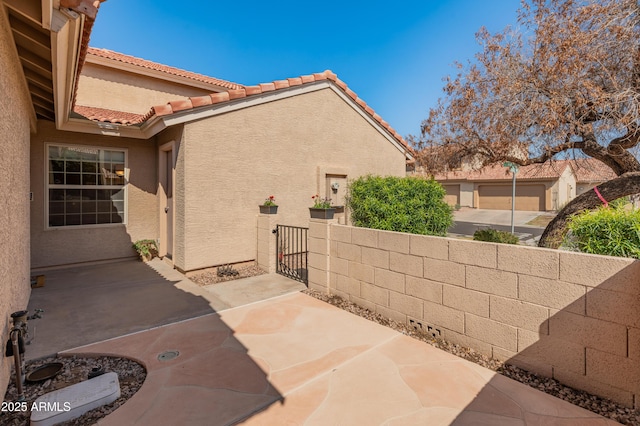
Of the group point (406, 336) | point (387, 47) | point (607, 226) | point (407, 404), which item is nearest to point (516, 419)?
point (407, 404)

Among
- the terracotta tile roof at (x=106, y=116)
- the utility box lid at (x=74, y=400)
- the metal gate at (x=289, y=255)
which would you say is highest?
the terracotta tile roof at (x=106, y=116)

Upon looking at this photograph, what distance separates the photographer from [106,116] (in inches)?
333

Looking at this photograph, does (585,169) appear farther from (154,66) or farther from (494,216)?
(494,216)

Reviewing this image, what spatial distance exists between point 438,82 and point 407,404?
877 centimetres

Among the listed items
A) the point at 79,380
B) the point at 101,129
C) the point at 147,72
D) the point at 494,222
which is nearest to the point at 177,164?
the point at 101,129

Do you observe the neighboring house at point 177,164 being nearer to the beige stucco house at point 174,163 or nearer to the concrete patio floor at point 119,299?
the beige stucco house at point 174,163

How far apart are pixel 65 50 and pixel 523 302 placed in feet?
19.5

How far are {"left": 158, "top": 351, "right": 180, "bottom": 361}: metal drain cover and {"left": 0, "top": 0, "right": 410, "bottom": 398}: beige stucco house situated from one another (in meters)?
3.54

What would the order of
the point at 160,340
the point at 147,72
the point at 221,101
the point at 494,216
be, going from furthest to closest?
the point at 494,216, the point at 147,72, the point at 221,101, the point at 160,340

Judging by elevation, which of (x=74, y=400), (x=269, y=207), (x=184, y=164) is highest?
(x=184, y=164)

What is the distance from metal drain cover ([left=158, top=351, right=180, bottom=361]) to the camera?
12.0 feet

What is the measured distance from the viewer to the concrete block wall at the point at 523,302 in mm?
2775

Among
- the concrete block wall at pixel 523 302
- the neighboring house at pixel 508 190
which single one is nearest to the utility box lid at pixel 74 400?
the concrete block wall at pixel 523 302

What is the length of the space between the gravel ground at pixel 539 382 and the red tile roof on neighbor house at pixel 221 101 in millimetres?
5987
